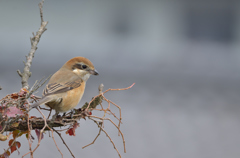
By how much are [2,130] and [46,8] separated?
311 inches

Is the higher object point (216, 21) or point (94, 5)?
point (94, 5)

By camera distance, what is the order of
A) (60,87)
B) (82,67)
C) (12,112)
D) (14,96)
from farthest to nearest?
(82,67) → (60,87) → (14,96) → (12,112)

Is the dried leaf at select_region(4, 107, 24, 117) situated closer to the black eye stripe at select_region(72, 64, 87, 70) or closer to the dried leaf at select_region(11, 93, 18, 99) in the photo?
the dried leaf at select_region(11, 93, 18, 99)

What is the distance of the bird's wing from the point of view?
139 inches

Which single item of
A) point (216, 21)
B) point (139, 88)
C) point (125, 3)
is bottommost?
point (139, 88)

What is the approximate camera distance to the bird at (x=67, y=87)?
3513mm

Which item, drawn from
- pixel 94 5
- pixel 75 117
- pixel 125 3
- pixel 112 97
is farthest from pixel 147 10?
pixel 75 117

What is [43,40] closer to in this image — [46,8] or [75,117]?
[46,8]

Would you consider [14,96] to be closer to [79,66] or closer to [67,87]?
[67,87]

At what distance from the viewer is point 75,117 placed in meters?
3.00

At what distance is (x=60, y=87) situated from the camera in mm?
3738

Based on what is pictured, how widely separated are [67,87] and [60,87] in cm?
8

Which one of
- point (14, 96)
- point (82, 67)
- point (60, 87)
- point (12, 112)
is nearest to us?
point (12, 112)

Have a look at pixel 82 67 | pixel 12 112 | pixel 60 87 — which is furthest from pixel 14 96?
pixel 82 67
